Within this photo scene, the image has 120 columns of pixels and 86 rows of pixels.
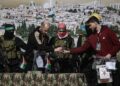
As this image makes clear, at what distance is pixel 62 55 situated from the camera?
9125 millimetres

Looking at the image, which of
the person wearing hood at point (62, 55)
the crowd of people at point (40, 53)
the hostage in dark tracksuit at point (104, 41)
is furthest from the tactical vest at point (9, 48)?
the hostage in dark tracksuit at point (104, 41)

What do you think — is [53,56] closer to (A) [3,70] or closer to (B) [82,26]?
(A) [3,70]

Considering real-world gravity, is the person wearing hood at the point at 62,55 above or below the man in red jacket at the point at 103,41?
below

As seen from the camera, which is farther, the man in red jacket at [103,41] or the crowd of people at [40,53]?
the crowd of people at [40,53]

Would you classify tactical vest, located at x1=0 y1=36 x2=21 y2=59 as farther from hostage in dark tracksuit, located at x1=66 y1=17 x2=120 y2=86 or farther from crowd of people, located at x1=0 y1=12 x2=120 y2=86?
hostage in dark tracksuit, located at x1=66 y1=17 x2=120 y2=86

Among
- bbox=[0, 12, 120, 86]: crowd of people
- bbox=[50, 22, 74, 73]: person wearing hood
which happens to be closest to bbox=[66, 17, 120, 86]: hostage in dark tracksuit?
bbox=[0, 12, 120, 86]: crowd of people

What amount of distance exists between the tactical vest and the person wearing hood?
68 cm

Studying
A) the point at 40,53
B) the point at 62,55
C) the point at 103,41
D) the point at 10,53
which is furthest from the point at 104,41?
the point at 10,53

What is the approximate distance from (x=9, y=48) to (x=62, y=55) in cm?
99

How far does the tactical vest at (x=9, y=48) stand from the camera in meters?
8.77

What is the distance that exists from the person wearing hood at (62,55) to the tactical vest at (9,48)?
685mm

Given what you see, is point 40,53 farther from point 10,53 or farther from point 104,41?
point 104,41

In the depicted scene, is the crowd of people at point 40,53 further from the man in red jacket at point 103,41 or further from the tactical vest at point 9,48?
the man in red jacket at point 103,41

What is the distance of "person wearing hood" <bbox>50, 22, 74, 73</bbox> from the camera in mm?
8941
